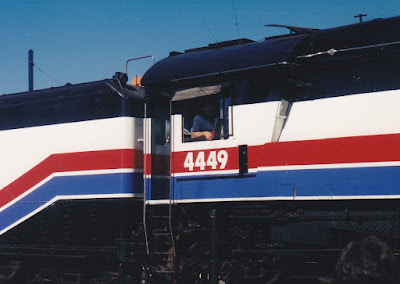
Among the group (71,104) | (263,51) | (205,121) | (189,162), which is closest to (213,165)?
(189,162)

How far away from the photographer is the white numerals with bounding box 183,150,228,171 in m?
9.48

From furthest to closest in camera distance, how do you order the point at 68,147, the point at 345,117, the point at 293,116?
the point at 68,147, the point at 293,116, the point at 345,117

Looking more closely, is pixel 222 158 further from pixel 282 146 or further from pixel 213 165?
pixel 282 146

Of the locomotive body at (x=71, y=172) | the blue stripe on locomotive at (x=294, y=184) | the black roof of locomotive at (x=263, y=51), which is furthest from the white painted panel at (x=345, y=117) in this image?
the locomotive body at (x=71, y=172)

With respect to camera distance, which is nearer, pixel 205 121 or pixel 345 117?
pixel 345 117

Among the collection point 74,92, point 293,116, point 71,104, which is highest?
point 74,92

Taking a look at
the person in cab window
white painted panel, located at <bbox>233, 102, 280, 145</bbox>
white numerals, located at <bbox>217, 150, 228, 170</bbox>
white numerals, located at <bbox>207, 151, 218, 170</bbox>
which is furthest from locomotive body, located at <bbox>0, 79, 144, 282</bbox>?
white painted panel, located at <bbox>233, 102, 280, 145</bbox>

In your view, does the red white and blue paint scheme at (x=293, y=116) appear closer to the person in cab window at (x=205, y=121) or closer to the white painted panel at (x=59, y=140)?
the person in cab window at (x=205, y=121)

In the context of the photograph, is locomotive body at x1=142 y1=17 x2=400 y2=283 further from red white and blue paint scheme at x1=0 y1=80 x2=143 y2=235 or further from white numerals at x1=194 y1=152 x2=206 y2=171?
red white and blue paint scheme at x1=0 y1=80 x2=143 y2=235

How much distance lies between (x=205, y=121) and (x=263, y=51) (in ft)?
5.02

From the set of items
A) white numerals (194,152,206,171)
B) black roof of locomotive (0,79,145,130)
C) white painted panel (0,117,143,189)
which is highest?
black roof of locomotive (0,79,145,130)

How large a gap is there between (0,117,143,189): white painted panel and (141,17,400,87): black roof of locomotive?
944 mm

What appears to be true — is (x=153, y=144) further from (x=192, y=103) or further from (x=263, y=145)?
(x=263, y=145)

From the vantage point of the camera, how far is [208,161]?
962 cm
